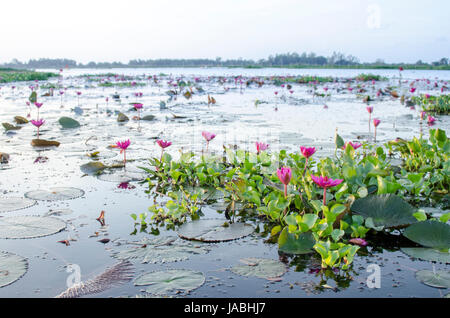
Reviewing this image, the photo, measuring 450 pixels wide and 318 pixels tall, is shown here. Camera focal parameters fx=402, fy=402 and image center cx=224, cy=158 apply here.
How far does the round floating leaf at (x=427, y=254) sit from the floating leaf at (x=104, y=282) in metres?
1.52

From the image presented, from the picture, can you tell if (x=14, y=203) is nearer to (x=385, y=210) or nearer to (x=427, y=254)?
(x=385, y=210)

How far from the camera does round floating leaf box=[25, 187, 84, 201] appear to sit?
319cm

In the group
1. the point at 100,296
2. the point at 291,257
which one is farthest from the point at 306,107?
the point at 100,296

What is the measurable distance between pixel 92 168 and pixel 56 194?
0.84m

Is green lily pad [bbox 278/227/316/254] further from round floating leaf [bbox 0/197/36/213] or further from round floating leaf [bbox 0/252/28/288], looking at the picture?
round floating leaf [bbox 0/197/36/213]

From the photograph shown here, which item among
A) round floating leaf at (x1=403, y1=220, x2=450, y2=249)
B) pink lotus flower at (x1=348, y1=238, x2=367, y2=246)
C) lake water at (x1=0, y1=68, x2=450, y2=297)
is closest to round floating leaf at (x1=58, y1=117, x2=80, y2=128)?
lake water at (x1=0, y1=68, x2=450, y2=297)

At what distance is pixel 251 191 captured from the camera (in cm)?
289

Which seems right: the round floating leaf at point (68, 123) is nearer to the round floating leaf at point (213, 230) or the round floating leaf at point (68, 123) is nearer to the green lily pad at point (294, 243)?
the round floating leaf at point (213, 230)

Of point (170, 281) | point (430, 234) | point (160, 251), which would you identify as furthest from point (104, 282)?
point (430, 234)

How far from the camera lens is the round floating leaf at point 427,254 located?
2.15 m

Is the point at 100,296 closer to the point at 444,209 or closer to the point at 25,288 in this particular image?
the point at 25,288

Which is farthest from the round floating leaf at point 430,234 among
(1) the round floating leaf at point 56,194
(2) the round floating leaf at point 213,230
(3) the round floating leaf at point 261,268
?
(1) the round floating leaf at point 56,194
